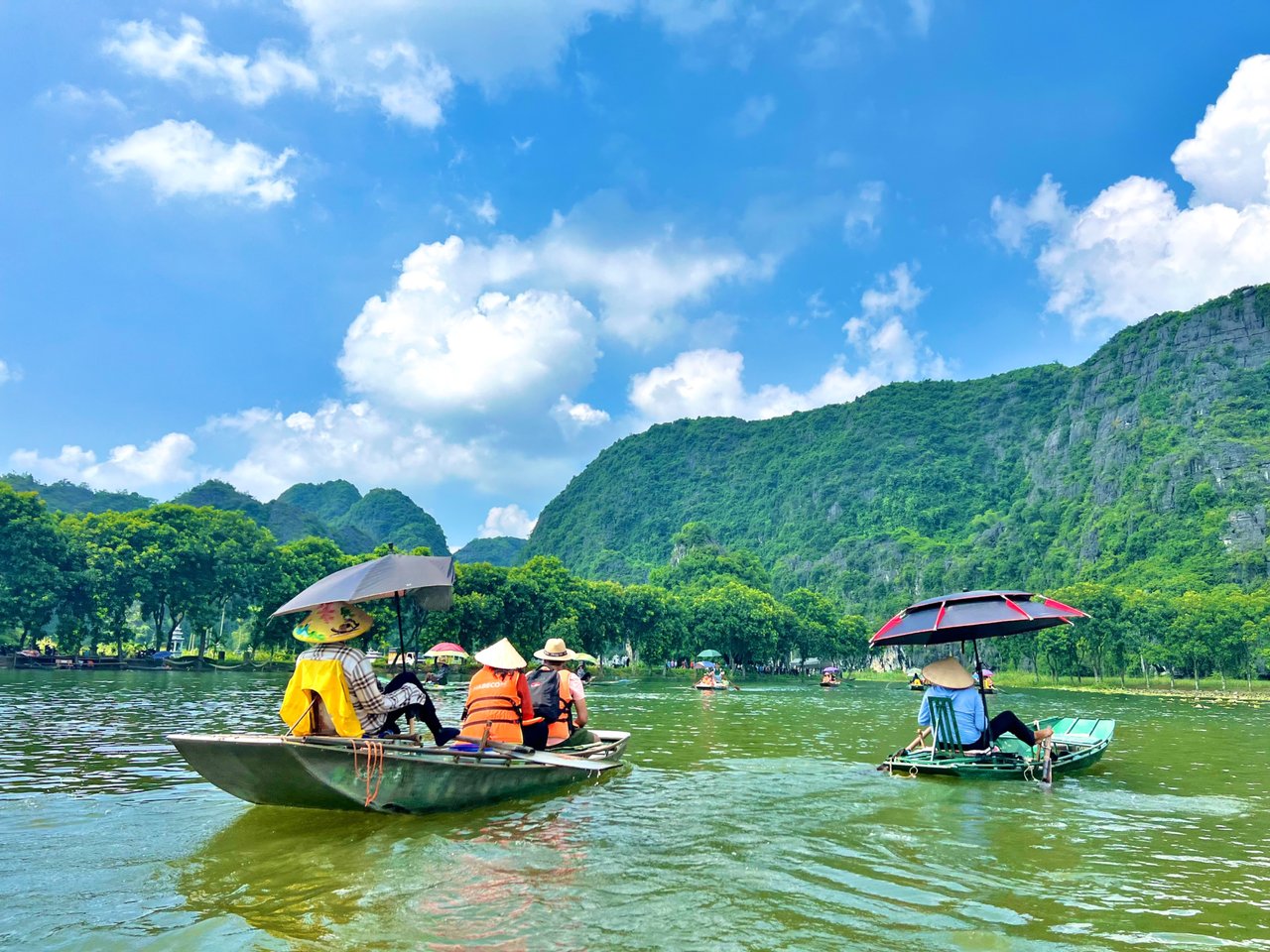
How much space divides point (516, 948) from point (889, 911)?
10.7ft

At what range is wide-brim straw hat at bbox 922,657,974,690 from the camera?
45.0ft

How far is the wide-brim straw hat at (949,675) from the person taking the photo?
1372 cm

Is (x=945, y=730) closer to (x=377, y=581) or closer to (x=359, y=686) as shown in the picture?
(x=359, y=686)

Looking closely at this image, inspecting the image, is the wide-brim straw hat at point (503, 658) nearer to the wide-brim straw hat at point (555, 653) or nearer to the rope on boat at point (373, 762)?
the wide-brim straw hat at point (555, 653)

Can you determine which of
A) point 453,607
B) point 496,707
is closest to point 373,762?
point 496,707

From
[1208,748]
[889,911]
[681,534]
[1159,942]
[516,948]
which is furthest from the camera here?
[681,534]

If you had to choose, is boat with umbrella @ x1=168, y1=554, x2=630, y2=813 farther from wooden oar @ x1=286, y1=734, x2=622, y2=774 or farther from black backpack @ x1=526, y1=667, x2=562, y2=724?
black backpack @ x1=526, y1=667, x2=562, y2=724

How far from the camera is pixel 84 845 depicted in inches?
345

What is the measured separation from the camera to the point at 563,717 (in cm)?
1461

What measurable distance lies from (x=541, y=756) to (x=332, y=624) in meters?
4.39

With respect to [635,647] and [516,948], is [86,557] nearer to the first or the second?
[635,647]

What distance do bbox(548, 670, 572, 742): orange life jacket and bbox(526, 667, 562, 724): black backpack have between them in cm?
6

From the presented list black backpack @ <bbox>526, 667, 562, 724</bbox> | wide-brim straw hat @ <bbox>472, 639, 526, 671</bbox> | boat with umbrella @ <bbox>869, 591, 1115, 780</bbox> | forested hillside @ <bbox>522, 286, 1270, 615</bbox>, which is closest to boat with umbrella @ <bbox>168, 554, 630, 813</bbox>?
wide-brim straw hat @ <bbox>472, 639, 526, 671</bbox>

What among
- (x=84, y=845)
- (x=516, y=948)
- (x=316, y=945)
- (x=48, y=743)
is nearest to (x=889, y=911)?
(x=516, y=948)
